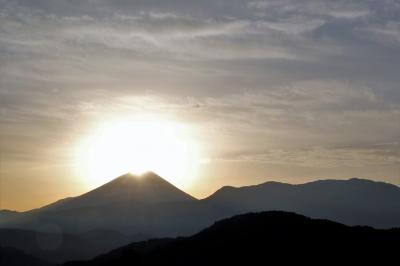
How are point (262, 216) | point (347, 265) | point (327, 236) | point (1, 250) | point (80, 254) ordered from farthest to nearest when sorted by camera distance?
point (80, 254), point (1, 250), point (262, 216), point (327, 236), point (347, 265)

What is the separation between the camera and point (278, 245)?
67562mm

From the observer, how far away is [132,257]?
227 feet

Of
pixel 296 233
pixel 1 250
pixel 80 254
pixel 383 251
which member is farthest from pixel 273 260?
pixel 80 254

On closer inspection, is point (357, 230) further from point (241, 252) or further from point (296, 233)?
point (241, 252)

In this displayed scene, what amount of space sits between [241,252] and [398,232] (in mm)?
22745

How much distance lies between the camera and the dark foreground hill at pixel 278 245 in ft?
211

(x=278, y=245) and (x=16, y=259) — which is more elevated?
(x=16, y=259)

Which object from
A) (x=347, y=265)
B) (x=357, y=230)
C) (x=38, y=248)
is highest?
(x=38, y=248)

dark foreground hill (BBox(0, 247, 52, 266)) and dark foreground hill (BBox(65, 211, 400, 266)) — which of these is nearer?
dark foreground hill (BBox(65, 211, 400, 266))

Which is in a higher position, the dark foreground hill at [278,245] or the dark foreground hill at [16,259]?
the dark foreground hill at [16,259]

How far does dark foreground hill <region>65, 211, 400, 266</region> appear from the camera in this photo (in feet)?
211

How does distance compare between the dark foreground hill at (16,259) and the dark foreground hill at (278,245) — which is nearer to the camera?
the dark foreground hill at (278,245)

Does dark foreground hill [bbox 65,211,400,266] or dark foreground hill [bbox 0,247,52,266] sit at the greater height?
dark foreground hill [bbox 0,247,52,266]

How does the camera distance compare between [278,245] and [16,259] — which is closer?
[278,245]
